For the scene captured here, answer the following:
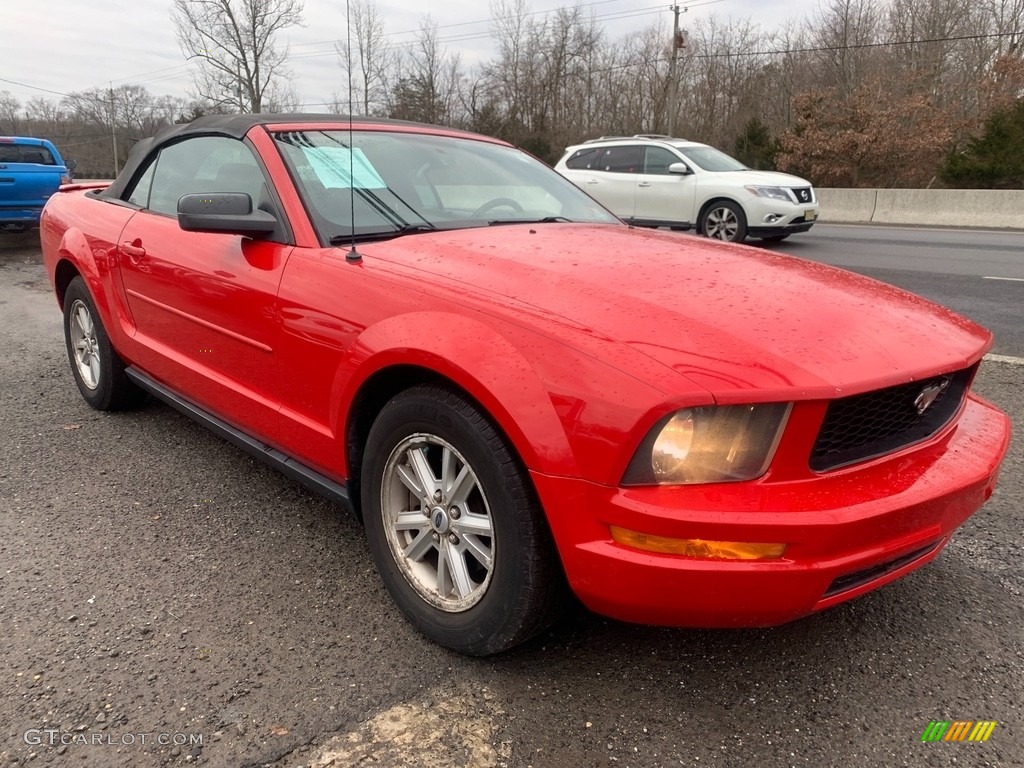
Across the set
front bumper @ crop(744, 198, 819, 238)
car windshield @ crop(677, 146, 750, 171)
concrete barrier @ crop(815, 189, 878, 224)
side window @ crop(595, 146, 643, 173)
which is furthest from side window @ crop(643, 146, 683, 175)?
concrete barrier @ crop(815, 189, 878, 224)

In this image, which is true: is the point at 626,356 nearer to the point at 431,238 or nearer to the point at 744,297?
the point at 744,297

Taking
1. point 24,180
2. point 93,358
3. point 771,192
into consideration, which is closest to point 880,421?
point 93,358

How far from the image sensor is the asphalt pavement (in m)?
1.82

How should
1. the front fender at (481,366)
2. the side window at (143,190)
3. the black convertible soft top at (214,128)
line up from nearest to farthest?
the front fender at (481,366)
the black convertible soft top at (214,128)
the side window at (143,190)

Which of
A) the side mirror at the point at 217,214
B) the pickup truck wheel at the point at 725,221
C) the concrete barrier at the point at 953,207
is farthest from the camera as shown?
the concrete barrier at the point at 953,207

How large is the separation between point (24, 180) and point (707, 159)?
10630mm

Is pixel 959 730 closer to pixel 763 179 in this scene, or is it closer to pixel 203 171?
pixel 203 171

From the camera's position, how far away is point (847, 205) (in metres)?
19.2

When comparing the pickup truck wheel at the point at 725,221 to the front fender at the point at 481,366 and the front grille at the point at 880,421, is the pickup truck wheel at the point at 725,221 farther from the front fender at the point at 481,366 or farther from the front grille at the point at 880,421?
the front fender at the point at 481,366

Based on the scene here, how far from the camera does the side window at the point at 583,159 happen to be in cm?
1283

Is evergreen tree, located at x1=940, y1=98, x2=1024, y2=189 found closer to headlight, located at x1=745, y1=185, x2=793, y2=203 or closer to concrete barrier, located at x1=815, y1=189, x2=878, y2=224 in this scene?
concrete barrier, located at x1=815, y1=189, x2=878, y2=224

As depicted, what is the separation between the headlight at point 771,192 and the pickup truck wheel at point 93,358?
9342mm

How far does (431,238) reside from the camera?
8.49ft

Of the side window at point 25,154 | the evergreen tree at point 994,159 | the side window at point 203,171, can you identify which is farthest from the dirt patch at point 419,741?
the evergreen tree at point 994,159
